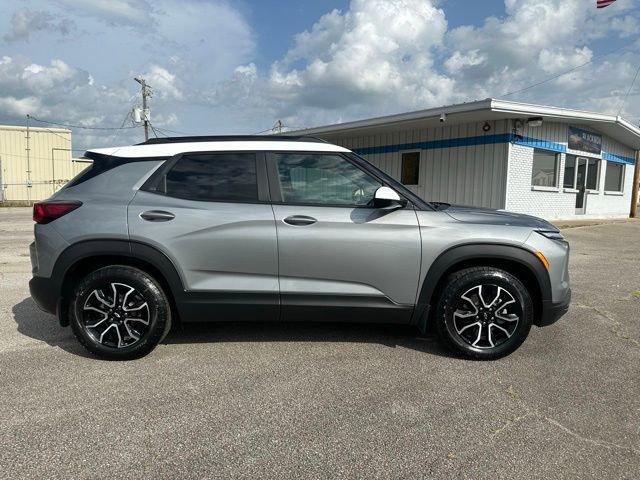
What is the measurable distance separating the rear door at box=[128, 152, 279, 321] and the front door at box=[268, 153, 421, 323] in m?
0.12

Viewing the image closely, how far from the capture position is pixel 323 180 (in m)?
3.78

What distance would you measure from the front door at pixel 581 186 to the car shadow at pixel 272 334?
1482 cm

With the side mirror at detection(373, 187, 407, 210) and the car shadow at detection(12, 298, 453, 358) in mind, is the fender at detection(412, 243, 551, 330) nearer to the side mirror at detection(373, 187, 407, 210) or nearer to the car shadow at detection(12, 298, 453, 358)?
the side mirror at detection(373, 187, 407, 210)

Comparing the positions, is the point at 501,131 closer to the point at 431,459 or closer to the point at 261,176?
the point at 261,176

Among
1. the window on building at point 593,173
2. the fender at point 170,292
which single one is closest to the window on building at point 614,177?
the window on building at point 593,173

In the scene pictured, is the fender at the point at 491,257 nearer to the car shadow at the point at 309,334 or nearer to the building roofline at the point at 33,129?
the car shadow at the point at 309,334

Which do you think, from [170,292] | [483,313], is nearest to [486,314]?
[483,313]

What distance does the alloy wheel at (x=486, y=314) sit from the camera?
3.67 metres

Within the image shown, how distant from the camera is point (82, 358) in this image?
148 inches

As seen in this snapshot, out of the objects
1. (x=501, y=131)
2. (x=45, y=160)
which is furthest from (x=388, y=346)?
(x=45, y=160)

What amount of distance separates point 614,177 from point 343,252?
1974 cm

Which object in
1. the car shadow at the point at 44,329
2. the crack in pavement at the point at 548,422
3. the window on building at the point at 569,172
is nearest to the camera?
the crack in pavement at the point at 548,422

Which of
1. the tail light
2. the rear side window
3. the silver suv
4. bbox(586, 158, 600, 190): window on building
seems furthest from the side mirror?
bbox(586, 158, 600, 190): window on building

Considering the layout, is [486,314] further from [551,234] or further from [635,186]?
[635,186]
